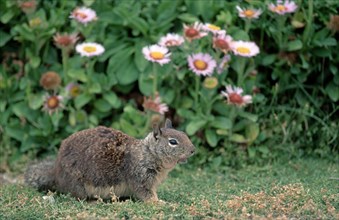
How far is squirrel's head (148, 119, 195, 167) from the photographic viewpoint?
6.05 metres

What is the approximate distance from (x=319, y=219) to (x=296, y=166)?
2.85 m

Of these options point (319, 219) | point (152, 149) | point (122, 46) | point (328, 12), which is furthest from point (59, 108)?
point (319, 219)

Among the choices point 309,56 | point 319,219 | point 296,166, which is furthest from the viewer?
point 309,56

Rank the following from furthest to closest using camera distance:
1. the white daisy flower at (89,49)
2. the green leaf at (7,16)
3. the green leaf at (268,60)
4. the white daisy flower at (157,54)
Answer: the green leaf at (7,16) → the green leaf at (268,60) → the white daisy flower at (89,49) → the white daisy flower at (157,54)

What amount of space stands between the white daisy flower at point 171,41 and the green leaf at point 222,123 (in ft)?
3.18

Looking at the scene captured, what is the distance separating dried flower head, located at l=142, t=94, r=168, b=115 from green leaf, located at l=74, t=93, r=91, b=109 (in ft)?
2.55

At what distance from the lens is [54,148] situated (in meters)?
8.62

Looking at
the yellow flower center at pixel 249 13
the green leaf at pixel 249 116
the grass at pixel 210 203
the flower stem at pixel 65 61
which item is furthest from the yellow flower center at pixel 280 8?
the flower stem at pixel 65 61

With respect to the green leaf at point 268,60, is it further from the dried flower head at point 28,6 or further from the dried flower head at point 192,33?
the dried flower head at point 28,6

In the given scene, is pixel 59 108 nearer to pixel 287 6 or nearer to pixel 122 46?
pixel 122 46

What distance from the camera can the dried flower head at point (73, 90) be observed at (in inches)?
334

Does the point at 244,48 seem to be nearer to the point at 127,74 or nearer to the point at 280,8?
the point at 280,8

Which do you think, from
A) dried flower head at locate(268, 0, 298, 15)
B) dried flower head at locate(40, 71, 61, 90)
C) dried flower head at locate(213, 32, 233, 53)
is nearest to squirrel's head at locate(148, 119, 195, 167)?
dried flower head at locate(213, 32, 233, 53)

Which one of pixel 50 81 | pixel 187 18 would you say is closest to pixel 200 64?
pixel 187 18
